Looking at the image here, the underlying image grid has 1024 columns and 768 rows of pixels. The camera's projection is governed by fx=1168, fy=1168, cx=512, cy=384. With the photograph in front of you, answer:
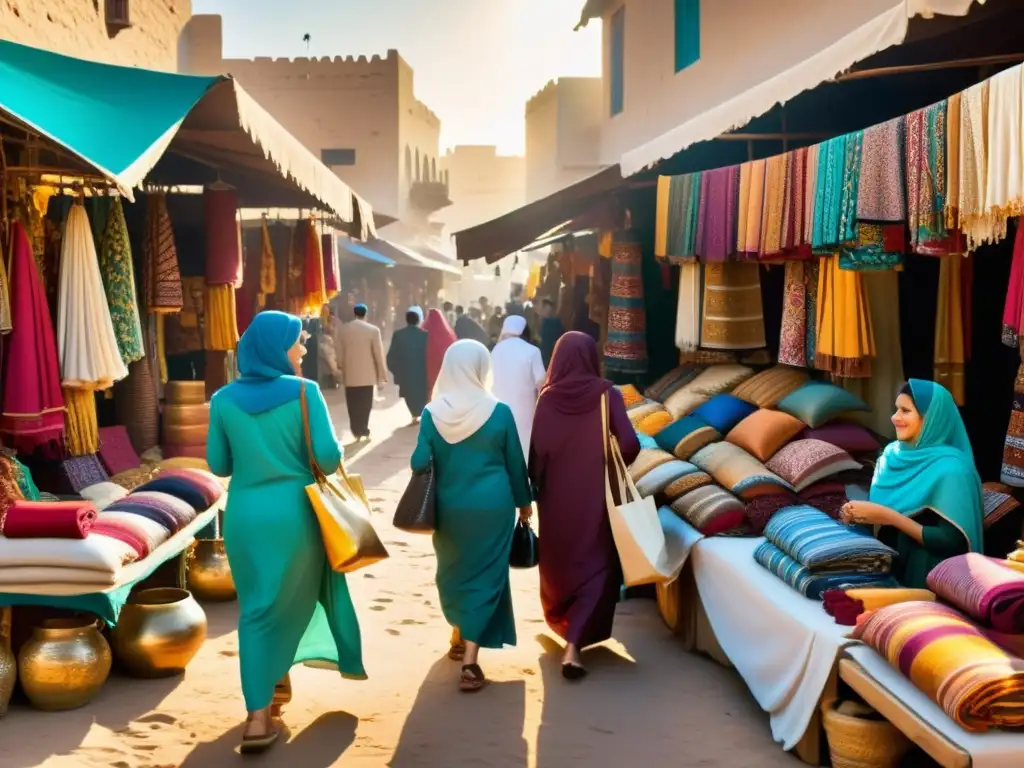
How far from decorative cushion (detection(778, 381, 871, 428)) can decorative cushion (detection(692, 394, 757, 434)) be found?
0.46m

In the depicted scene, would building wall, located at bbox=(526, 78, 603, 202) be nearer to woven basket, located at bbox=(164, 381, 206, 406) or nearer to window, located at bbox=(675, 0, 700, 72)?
window, located at bbox=(675, 0, 700, 72)

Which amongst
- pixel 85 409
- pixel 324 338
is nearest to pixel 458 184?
→ pixel 324 338

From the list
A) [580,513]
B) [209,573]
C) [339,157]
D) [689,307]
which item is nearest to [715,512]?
[580,513]

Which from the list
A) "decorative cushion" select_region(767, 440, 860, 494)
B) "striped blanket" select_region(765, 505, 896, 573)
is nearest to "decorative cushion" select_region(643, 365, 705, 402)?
"decorative cushion" select_region(767, 440, 860, 494)

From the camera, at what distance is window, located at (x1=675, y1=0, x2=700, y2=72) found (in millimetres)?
12211

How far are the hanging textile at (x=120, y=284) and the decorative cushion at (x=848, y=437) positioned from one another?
358cm

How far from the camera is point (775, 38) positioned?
33.1ft

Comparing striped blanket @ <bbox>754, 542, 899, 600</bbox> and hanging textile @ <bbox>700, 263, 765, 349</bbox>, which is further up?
hanging textile @ <bbox>700, 263, 765, 349</bbox>

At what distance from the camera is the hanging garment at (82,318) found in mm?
5723

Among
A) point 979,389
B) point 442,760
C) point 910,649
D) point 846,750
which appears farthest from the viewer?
point 979,389

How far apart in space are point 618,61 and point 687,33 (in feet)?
11.5

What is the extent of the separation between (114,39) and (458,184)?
63061 millimetres

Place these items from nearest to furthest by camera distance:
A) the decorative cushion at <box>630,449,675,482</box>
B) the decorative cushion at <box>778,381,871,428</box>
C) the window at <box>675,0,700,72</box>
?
the decorative cushion at <box>778,381,871,428</box>
the decorative cushion at <box>630,449,675,482</box>
the window at <box>675,0,700,72</box>

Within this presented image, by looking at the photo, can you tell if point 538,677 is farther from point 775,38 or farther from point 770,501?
point 775,38
